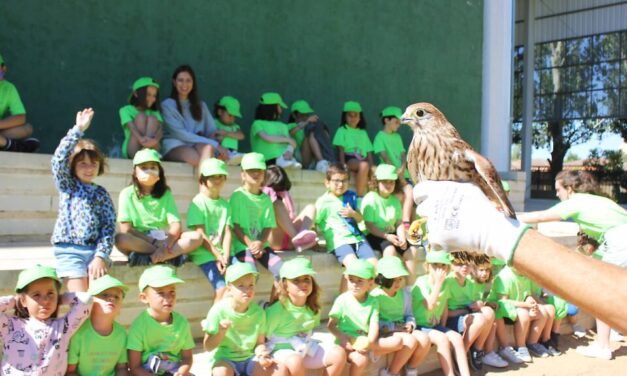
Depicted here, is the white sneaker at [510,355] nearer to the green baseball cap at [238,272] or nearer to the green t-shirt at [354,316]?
the green t-shirt at [354,316]

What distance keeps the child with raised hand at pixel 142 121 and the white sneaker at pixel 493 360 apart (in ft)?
11.1

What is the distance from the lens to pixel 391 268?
467 centimetres

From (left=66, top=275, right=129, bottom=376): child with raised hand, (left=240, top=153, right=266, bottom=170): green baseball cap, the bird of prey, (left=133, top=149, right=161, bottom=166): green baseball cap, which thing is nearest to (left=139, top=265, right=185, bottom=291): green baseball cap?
(left=66, top=275, right=129, bottom=376): child with raised hand

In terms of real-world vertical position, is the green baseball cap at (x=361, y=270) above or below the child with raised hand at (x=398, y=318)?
above

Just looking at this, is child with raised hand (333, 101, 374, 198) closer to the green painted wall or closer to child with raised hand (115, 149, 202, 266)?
the green painted wall

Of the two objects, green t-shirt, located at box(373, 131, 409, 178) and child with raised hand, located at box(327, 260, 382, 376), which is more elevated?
green t-shirt, located at box(373, 131, 409, 178)

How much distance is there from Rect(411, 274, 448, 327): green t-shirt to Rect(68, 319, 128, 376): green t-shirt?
2377 millimetres

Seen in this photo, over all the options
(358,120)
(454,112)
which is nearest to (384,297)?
(358,120)

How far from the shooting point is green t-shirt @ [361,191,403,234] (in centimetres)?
569

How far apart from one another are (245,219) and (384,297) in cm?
121

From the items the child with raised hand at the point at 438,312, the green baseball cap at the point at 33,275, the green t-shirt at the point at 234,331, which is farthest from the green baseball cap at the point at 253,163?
the green baseball cap at the point at 33,275

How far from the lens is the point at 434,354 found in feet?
16.4

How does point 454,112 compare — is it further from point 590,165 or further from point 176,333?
point 590,165

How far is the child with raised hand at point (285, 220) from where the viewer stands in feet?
17.4
